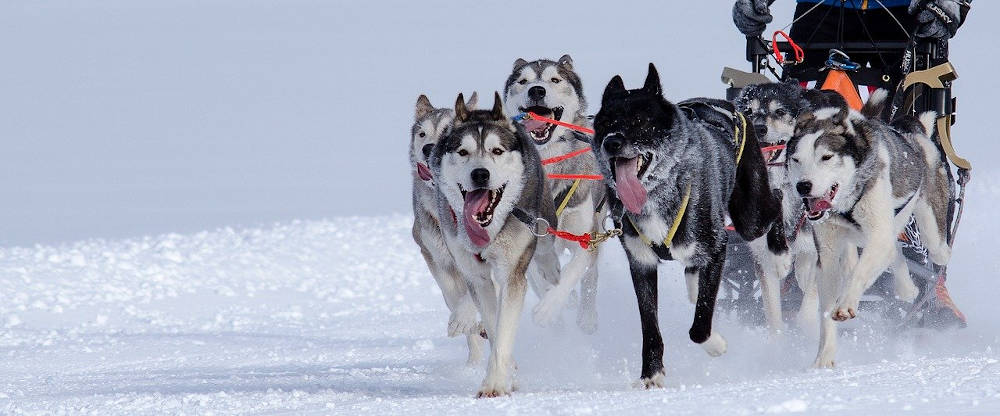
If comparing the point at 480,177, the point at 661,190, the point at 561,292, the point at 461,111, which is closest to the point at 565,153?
the point at 561,292

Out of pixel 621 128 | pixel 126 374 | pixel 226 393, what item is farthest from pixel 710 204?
pixel 126 374

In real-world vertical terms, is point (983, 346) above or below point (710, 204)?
below

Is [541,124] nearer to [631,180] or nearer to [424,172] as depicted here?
[424,172]

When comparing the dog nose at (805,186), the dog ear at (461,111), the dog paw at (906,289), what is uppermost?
the dog ear at (461,111)

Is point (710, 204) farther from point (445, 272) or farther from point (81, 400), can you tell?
point (81, 400)

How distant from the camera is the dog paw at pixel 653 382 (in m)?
4.06

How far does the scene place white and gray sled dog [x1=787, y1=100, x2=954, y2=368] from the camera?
4387mm

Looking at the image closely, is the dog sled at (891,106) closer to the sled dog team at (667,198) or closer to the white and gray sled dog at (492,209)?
the sled dog team at (667,198)

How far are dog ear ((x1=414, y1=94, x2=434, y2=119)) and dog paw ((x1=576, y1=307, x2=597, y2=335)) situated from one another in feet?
4.32

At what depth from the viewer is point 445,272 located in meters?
4.69

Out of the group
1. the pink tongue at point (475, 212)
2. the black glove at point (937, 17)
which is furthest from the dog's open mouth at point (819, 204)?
the black glove at point (937, 17)

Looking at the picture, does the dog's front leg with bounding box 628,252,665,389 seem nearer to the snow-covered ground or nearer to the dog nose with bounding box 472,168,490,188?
the snow-covered ground

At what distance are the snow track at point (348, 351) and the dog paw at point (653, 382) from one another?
11cm

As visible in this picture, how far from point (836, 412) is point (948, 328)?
10.5 ft
